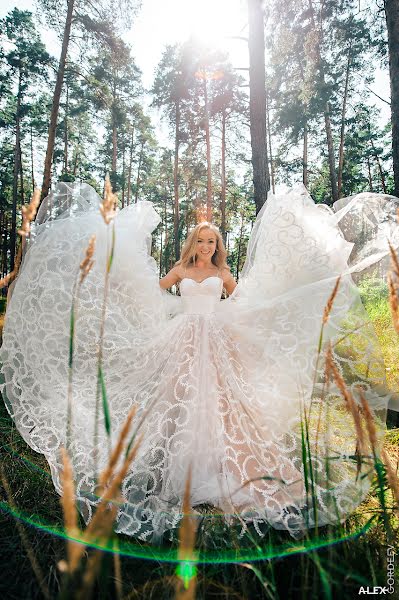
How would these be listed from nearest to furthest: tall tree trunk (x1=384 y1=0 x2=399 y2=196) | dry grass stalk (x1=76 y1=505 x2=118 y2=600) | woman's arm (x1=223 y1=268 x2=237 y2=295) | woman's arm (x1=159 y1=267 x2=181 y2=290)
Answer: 1. dry grass stalk (x1=76 y1=505 x2=118 y2=600)
2. woman's arm (x1=159 y1=267 x2=181 y2=290)
3. woman's arm (x1=223 y1=268 x2=237 y2=295)
4. tall tree trunk (x1=384 y1=0 x2=399 y2=196)

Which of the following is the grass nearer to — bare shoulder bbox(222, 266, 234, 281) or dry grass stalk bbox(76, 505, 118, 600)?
dry grass stalk bbox(76, 505, 118, 600)

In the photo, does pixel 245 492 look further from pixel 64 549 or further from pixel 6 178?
pixel 6 178

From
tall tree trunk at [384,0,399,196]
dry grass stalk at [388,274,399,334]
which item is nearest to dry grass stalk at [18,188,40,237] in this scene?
dry grass stalk at [388,274,399,334]

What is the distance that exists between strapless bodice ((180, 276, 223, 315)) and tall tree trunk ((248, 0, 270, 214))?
239 cm

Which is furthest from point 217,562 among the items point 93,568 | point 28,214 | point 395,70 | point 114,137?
point 114,137

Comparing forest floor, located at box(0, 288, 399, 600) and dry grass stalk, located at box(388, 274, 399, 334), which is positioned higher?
dry grass stalk, located at box(388, 274, 399, 334)

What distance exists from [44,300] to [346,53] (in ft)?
61.2

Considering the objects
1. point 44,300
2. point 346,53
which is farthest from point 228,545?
point 346,53

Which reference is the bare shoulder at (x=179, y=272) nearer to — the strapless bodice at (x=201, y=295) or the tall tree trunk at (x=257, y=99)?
the strapless bodice at (x=201, y=295)

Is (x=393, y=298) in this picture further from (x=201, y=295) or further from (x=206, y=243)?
(x=206, y=243)

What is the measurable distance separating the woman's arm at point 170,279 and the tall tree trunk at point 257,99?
2.21m

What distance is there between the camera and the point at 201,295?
333 cm

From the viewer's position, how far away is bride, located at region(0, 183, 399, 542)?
6.37 feet

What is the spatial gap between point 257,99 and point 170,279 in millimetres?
3541
